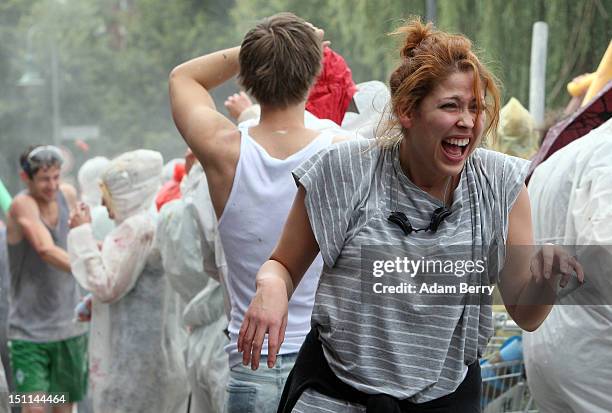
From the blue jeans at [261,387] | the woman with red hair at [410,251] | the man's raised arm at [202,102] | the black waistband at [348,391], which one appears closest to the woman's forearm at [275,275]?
the woman with red hair at [410,251]

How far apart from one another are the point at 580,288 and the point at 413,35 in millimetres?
1331

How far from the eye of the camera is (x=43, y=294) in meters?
7.37

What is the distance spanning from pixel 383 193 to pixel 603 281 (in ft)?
4.18

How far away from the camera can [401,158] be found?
9.25 ft

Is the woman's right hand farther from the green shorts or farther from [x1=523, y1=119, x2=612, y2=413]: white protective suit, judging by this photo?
the green shorts

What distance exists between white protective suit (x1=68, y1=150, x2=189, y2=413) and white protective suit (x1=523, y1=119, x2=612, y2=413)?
2.31m

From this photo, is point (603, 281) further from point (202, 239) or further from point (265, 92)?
point (202, 239)

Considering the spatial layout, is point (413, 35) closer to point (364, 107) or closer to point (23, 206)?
point (364, 107)

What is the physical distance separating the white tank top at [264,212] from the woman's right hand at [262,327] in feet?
2.99

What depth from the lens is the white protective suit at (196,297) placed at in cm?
522

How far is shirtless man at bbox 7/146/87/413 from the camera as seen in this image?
7.19m

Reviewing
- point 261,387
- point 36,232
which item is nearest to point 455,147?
point 261,387

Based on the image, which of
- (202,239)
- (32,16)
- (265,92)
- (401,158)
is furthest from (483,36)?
(32,16)

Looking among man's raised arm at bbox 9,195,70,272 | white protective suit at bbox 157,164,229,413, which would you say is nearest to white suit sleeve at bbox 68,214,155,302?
white protective suit at bbox 157,164,229,413
